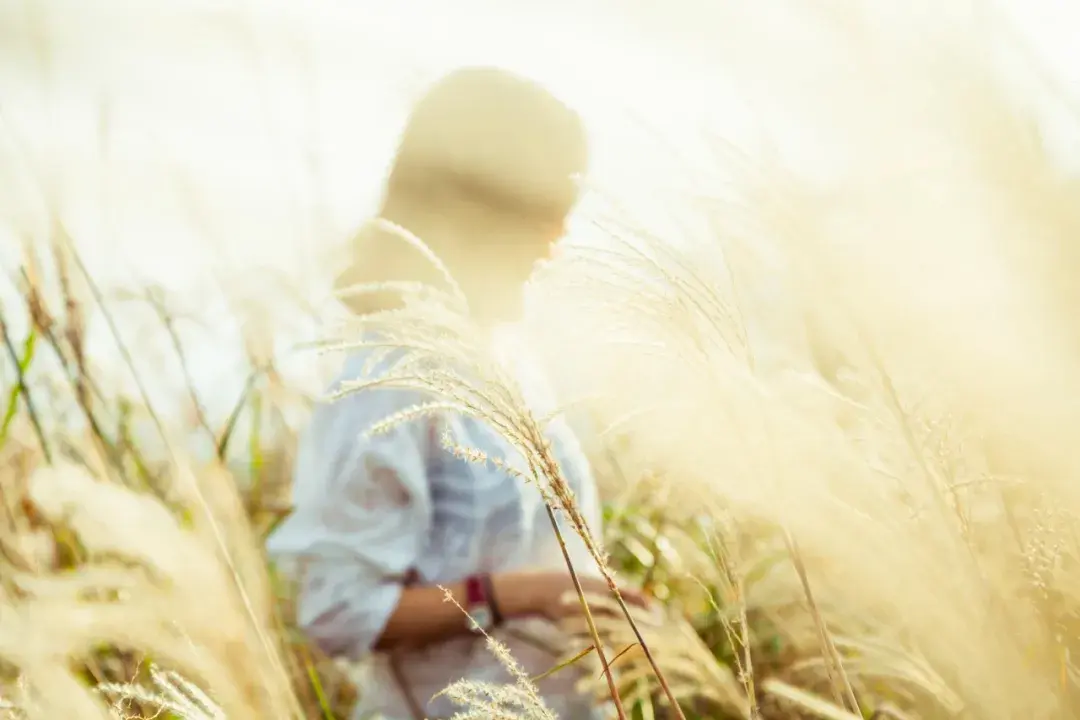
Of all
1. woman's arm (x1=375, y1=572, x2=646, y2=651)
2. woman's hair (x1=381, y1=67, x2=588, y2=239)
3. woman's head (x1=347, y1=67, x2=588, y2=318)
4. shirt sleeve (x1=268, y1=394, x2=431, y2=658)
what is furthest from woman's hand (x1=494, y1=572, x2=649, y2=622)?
woman's hair (x1=381, y1=67, x2=588, y2=239)

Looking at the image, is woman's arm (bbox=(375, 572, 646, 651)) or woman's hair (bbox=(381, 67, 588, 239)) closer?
woman's arm (bbox=(375, 572, 646, 651))

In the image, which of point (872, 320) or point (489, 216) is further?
point (489, 216)

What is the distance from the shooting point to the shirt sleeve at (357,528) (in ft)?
4.25

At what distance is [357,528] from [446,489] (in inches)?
6.2

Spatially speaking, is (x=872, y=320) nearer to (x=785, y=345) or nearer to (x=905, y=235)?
(x=905, y=235)

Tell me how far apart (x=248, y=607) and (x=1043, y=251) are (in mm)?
739

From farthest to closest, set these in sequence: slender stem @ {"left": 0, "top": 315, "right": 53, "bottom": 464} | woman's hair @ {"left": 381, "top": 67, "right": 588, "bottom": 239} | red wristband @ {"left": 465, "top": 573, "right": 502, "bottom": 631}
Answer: woman's hair @ {"left": 381, "top": 67, "right": 588, "bottom": 239}
red wristband @ {"left": 465, "top": 573, "right": 502, "bottom": 631}
slender stem @ {"left": 0, "top": 315, "right": 53, "bottom": 464}

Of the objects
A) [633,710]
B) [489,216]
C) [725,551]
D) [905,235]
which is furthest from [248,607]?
[633,710]

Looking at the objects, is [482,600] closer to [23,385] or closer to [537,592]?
[537,592]

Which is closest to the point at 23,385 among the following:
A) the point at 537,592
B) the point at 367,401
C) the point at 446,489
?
the point at 367,401

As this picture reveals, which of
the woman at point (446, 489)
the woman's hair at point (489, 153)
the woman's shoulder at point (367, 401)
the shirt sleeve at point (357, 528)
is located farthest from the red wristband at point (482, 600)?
the woman's hair at point (489, 153)

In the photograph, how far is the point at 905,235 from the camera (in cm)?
67

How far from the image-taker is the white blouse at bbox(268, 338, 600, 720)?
51.3 inches

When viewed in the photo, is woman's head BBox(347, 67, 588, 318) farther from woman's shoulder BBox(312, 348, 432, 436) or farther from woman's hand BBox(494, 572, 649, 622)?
woman's hand BBox(494, 572, 649, 622)
